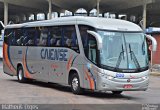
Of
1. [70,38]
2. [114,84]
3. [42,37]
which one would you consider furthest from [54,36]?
Result: [114,84]

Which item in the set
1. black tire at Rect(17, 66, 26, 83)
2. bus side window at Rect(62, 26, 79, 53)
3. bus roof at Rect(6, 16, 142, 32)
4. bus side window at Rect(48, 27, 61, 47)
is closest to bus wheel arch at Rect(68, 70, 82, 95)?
bus side window at Rect(62, 26, 79, 53)

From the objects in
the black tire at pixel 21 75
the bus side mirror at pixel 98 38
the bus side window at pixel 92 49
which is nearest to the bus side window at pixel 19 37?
the black tire at pixel 21 75

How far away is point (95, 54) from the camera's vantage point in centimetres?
1535

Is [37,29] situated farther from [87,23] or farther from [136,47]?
[136,47]

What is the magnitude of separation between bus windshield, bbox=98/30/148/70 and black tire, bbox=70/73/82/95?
1693 mm

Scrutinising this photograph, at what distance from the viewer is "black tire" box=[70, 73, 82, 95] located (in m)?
16.2

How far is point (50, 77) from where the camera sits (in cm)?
1877

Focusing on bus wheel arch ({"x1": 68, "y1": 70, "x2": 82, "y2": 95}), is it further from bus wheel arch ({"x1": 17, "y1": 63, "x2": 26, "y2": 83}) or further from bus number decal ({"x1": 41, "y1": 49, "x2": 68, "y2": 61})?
bus wheel arch ({"x1": 17, "y1": 63, "x2": 26, "y2": 83})

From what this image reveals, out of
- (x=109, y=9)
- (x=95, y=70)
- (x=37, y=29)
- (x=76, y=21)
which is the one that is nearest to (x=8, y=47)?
(x=37, y=29)

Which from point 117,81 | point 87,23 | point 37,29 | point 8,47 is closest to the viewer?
point 117,81

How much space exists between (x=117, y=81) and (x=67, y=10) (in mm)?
79027

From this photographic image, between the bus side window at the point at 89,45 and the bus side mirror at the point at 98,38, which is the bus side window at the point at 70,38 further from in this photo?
the bus side mirror at the point at 98,38

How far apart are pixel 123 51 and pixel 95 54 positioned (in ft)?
3.41

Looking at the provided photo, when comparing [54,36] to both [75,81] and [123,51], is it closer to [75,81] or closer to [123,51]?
[75,81]
